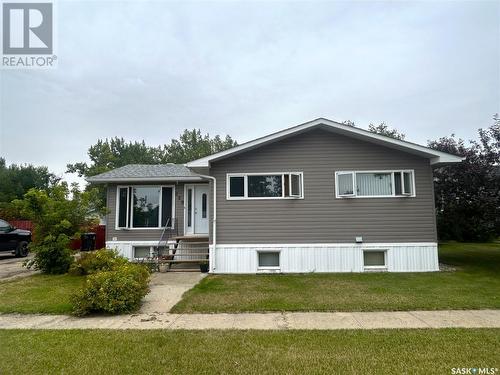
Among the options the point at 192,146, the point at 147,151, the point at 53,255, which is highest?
the point at 192,146

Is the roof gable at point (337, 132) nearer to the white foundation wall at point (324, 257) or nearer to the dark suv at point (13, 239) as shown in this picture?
the white foundation wall at point (324, 257)

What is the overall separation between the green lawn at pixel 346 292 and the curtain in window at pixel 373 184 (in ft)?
8.28

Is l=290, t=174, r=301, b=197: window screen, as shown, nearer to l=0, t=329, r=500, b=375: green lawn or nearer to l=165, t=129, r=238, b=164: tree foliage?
l=0, t=329, r=500, b=375: green lawn

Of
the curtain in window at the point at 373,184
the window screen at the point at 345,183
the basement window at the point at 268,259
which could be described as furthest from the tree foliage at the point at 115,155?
the curtain in window at the point at 373,184

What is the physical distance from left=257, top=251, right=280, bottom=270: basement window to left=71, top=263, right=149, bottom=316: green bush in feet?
15.3

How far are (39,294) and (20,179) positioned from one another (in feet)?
112

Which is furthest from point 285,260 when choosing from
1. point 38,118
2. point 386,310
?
point 38,118

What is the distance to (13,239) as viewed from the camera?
1468cm

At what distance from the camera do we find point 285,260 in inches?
397

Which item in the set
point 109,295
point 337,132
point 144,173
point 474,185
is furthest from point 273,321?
point 144,173

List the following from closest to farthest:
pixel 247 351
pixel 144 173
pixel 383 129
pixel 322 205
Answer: pixel 247 351, pixel 322 205, pixel 144 173, pixel 383 129

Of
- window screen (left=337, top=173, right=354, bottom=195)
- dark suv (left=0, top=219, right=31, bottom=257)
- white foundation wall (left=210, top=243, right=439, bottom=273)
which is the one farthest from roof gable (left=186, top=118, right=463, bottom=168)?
dark suv (left=0, top=219, right=31, bottom=257)

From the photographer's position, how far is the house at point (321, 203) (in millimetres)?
9945

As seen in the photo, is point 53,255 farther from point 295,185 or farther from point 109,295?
point 295,185
